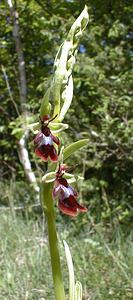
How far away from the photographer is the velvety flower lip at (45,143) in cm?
147

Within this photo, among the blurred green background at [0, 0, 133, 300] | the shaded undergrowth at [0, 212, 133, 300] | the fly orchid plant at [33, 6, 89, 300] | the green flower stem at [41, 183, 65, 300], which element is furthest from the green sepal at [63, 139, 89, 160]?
the blurred green background at [0, 0, 133, 300]

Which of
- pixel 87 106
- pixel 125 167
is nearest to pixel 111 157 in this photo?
pixel 125 167

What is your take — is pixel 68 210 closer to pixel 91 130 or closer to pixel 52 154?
pixel 52 154

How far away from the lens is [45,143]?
58.0 inches

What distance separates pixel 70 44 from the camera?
1.57 metres

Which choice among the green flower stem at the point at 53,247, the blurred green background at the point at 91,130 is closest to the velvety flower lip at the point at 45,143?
the green flower stem at the point at 53,247

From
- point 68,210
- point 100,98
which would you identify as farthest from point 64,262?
point 100,98

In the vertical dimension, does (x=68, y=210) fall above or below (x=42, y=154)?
below

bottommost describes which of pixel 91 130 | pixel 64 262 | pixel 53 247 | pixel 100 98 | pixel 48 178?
pixel 64 262

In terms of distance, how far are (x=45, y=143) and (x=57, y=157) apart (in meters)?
0.05

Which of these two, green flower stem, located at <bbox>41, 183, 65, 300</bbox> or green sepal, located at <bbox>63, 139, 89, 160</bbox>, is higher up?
green sepal, located at <bbox>63, 139, 89, 160</bbox>

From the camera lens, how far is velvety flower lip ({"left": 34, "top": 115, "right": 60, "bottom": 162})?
1.47 meters

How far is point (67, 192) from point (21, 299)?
3.93 ft

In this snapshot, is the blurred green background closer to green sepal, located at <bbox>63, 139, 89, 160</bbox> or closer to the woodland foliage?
the woodland foliage
